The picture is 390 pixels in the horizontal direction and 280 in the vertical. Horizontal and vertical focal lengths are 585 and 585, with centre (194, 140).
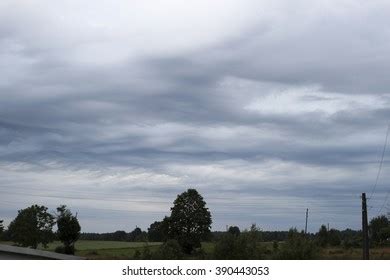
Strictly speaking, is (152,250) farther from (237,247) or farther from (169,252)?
(237,247)

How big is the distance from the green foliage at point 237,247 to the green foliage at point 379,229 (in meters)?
38.5

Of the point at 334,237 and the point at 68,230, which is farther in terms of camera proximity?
the point at 334,237

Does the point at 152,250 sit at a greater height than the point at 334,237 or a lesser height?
lesser

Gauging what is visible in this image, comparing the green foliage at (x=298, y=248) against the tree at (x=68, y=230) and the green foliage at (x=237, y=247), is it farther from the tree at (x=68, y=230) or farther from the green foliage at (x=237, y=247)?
the tree at (x=68, y=230)

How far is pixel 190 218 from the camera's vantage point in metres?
80.8

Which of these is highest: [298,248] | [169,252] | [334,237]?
[334,237]

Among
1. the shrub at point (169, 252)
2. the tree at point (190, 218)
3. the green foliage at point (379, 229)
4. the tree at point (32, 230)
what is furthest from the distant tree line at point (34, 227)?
the green foliage at point (379, 229)

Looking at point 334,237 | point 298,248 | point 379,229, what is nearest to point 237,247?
point 298,248

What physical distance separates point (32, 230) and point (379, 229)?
5461 cm

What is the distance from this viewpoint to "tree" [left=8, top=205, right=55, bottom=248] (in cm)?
9125

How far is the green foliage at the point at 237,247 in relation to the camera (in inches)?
1927

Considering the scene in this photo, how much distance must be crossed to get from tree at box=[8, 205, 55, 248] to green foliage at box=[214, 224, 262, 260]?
4743 centimetres

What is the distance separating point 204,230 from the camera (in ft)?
262
